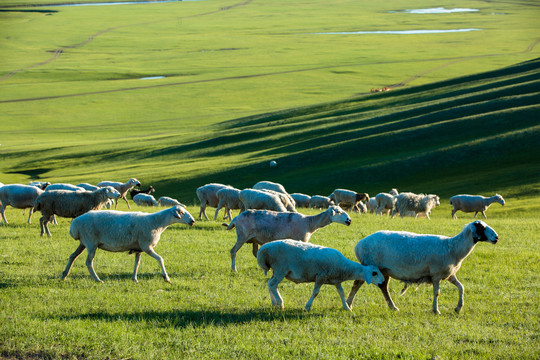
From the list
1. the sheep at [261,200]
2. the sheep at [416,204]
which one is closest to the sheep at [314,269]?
the sheep at [261,200]

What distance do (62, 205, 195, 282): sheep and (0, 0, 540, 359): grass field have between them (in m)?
0.60

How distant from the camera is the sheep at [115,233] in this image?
1475 centimetres

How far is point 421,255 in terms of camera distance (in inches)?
510

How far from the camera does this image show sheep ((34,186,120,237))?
67.6ft

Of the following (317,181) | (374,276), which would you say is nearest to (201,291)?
(374,276)

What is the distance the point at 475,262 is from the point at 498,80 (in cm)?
6156

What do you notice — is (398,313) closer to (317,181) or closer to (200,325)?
(200,325)

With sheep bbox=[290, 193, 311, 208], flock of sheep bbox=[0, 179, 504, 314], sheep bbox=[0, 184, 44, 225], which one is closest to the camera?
flock of sheep bbox=[0, 179, 504, 314]

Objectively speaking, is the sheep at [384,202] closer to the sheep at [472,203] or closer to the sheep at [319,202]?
the sheep at [472,203]

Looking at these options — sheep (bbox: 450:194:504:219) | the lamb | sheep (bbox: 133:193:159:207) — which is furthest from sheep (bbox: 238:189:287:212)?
sheep (bbox: 133:193:159:207)

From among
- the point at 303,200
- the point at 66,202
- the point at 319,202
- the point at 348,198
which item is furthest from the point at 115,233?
the point at 348,198

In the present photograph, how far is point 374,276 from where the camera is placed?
12.6 meters

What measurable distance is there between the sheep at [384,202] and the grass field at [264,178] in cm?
321

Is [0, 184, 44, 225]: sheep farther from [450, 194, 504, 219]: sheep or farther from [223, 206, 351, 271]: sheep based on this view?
[450, 194, 504, 219]: sheep
